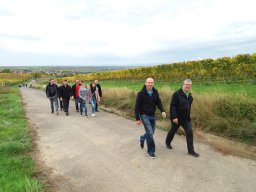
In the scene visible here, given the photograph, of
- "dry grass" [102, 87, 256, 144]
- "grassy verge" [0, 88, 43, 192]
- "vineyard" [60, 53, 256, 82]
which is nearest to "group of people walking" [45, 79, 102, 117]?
"dry grass" [102, 87, 256, 144]

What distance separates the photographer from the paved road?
5.36 m

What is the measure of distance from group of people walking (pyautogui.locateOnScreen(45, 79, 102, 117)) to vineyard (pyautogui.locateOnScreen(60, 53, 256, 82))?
14.8 metres

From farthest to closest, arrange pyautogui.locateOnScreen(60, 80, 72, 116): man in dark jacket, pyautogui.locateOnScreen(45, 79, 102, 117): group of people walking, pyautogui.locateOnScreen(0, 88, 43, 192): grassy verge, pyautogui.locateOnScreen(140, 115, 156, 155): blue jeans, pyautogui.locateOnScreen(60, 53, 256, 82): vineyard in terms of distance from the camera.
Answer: pyautogui.locateOnScreen(60, 53, 256, 82): vineyard < pyautogui.locateOnScreen(60, 80, 72, 116): man in dark jacket < pyautogui.locateOnScreen(45, 79, 102, 117): group of people walking < pyautogui.locateOnScreen(140, 115, 156, 155): blue jeans < pyautogui.locateOnScreen(0, 88, 43, 192): grassy verge

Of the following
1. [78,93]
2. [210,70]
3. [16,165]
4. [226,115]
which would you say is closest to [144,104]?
[16,165]

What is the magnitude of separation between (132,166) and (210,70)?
28065mm

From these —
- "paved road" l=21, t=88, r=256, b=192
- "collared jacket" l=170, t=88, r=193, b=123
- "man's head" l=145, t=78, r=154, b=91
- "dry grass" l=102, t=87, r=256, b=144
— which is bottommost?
"paved road" l=21, t=88, r=256, b=192

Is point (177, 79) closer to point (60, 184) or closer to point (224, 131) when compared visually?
point (224, 131)

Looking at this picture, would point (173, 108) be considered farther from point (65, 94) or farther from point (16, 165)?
point (65, 94)

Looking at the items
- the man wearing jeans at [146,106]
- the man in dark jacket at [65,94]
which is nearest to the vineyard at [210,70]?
the man in dark jacket at [65,94]

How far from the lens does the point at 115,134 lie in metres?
10.0

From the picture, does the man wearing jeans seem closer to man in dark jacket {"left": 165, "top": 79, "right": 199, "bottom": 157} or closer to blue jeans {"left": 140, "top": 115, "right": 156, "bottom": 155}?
blue jeans {"left": 140, "top": 115, "right": 156, "bottom": 155}

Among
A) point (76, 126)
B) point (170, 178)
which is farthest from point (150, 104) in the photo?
point (76, 126)

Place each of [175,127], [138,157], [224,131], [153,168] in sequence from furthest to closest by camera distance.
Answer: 1. [224,131]
2. [175,127]
3. [138,157]
4. [153,168]

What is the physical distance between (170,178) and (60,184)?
2.20 m
